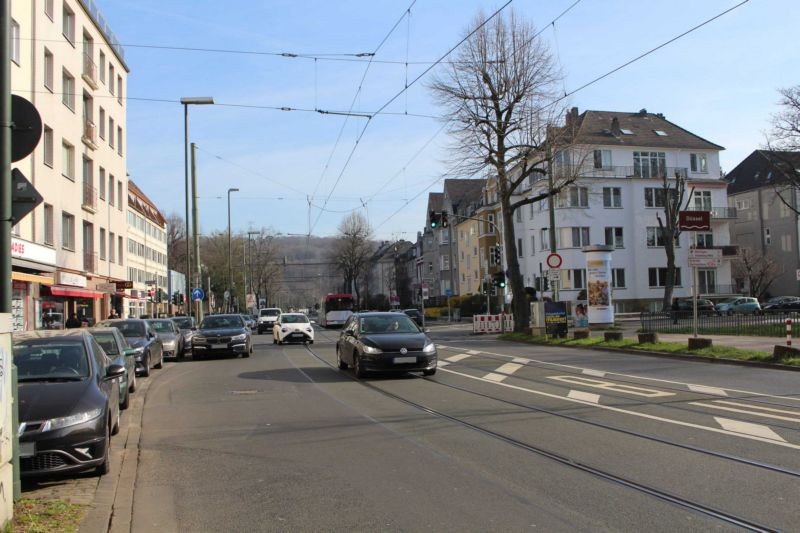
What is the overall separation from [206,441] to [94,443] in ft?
7.53

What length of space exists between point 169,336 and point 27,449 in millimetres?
18628

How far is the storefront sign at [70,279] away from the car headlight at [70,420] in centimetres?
2580

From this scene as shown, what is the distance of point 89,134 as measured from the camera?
3659 centimetres

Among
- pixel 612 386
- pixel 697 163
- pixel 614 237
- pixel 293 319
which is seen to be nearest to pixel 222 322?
pixel 293 319

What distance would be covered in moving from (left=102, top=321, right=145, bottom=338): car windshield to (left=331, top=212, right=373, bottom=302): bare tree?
69839 mm

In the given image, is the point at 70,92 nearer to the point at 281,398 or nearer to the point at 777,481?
the point at 281,398

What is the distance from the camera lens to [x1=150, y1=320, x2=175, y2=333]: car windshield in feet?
82.6

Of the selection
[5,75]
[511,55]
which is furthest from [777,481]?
[511,55]

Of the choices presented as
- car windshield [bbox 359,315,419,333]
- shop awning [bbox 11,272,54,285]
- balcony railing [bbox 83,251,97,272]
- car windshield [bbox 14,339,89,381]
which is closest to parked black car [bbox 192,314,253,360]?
shop awning [bbox 11,272,54,285]

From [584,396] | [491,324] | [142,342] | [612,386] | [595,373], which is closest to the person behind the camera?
[584,396]

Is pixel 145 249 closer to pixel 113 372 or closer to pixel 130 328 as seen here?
pixel 130 328

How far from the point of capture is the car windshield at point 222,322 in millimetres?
25391

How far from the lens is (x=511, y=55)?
31.2m

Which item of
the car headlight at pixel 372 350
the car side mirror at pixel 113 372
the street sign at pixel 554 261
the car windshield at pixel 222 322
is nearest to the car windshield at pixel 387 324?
the car headlight at pixel 372 350
